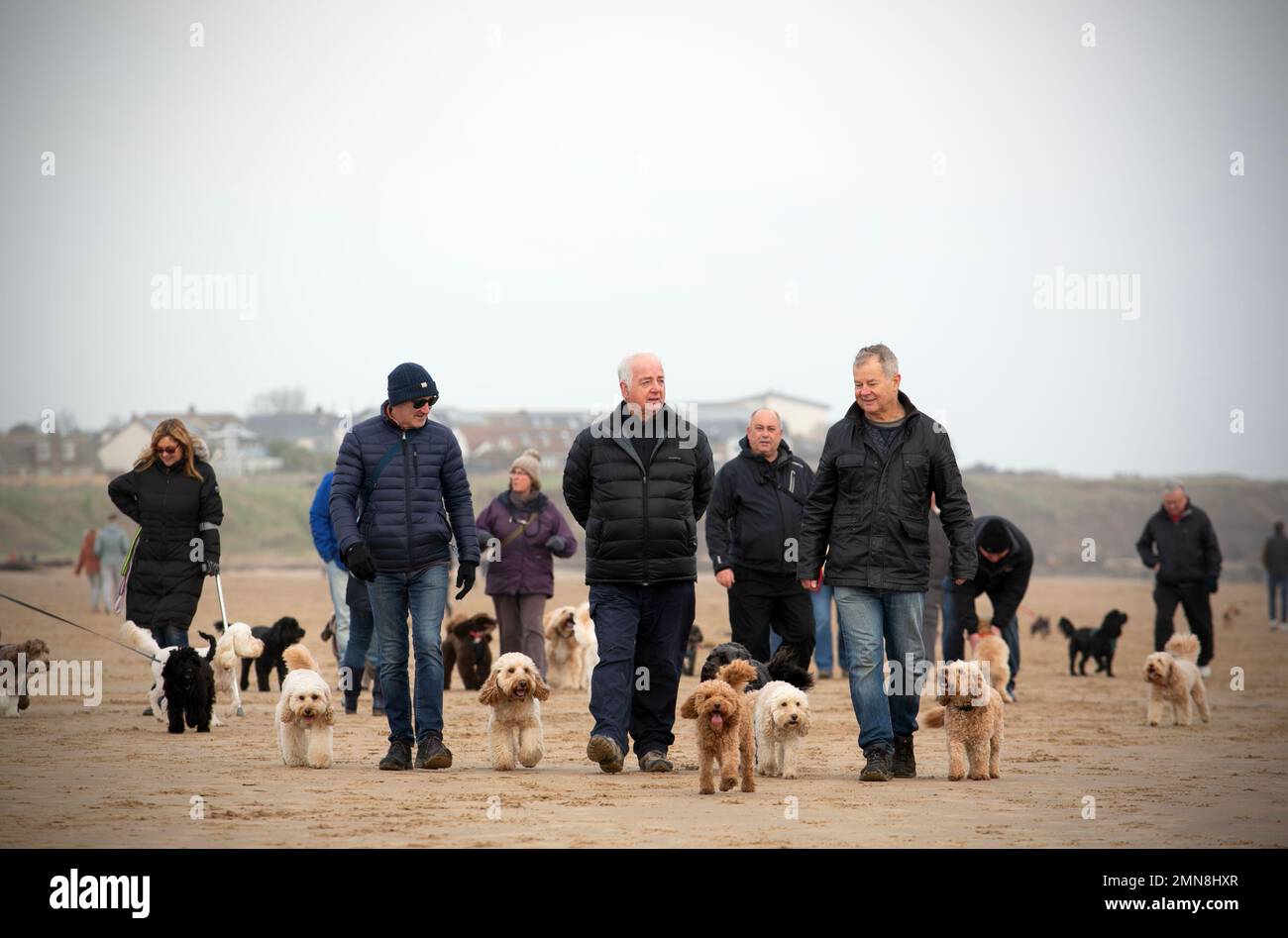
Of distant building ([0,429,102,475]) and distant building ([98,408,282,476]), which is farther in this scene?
distant building ([98,408,282,476])

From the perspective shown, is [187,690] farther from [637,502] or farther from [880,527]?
[880,527]

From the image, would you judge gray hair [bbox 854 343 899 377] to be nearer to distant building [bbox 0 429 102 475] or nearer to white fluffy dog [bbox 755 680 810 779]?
white fluffy dog [bbox 755 680 810 779]

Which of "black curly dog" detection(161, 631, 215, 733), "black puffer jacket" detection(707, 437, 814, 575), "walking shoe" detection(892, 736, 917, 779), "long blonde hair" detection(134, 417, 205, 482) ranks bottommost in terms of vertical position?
"walking shoe" detection(892, 736, 917, 779)

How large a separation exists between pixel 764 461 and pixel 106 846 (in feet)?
18.7

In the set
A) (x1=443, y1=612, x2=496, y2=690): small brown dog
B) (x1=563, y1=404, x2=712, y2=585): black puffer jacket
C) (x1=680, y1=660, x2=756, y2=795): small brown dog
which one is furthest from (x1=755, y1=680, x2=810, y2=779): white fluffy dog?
(x1=443, y1=612, x2=496, y2=690): small brown dog

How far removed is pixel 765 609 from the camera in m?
10.9

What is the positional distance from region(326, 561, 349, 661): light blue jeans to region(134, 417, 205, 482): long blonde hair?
1556mm

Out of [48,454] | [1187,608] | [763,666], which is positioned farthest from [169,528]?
[48,454]

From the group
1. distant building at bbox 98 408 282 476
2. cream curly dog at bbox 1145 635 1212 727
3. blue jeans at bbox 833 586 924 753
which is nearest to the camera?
blue jeans at bbox 833 586 924 753

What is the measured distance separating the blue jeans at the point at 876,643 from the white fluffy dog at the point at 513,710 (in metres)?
1.88

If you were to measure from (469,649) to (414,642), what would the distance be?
6.40 m

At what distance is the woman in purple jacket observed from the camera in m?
14.7

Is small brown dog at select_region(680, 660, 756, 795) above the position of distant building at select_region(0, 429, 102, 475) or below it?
below
